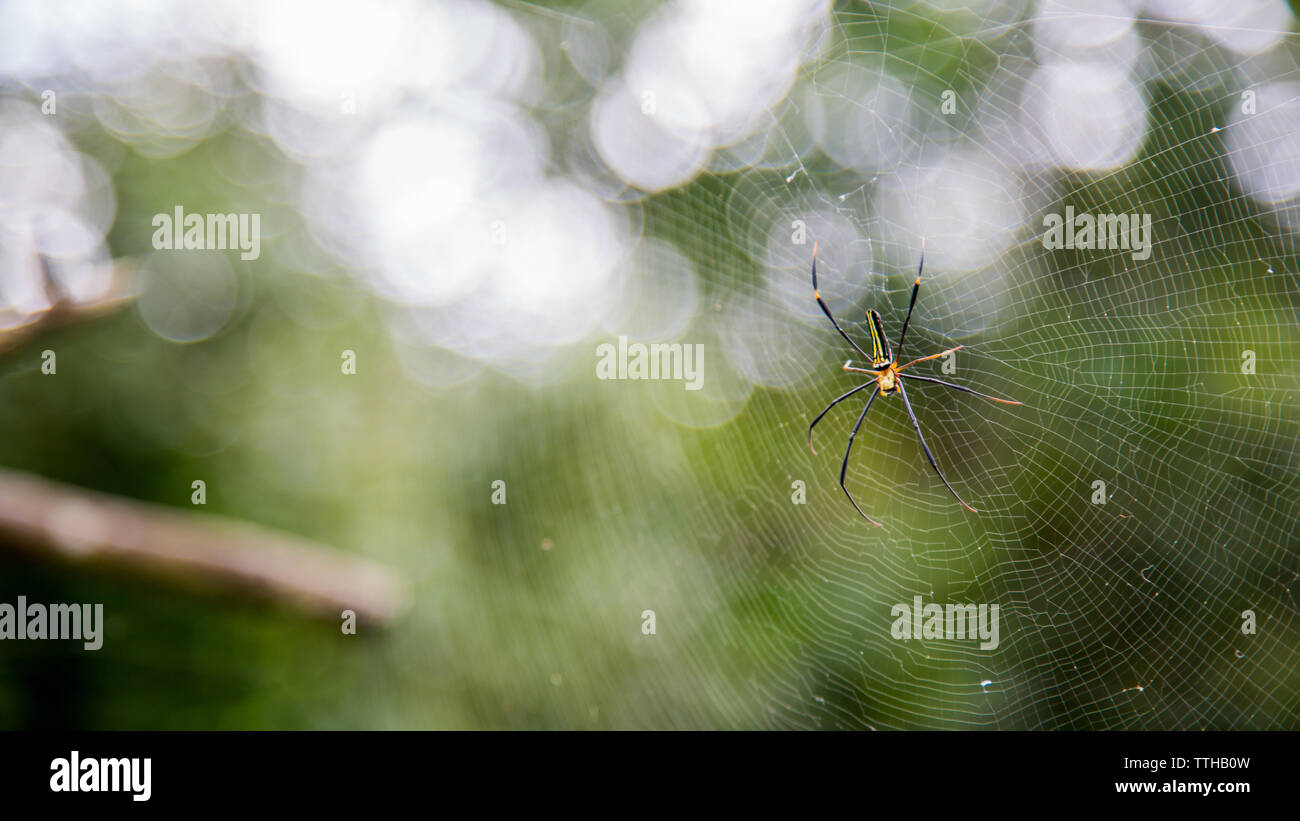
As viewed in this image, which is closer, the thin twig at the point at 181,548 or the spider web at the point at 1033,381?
the thin twig at the point at 181,548

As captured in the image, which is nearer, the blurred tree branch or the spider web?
the blurred tree branch

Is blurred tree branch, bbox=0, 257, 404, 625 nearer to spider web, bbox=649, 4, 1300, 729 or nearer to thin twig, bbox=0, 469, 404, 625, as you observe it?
thin twig, bbox=0, 469, 404, 625

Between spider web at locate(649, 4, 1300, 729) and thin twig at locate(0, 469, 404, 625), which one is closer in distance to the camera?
thin twig at locate(0, 469, 404, 625)

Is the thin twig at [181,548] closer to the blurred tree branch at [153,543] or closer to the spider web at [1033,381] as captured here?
the blurred tree branch at [153,543]

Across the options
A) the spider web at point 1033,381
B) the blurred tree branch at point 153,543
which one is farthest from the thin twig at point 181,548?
the spider web at point 1033,381

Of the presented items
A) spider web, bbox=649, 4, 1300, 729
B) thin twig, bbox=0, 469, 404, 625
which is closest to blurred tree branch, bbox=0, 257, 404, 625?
thin twig, bbox=0, 469, 404, 625

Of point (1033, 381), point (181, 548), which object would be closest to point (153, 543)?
point (181, 548)

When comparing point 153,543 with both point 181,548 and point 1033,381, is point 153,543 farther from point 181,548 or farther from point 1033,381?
point 1033,381
